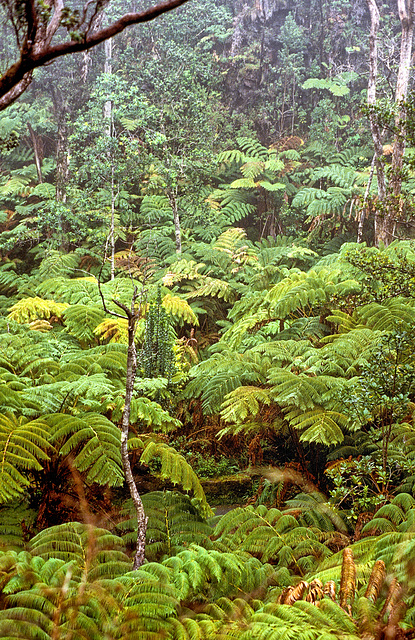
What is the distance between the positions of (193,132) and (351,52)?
540 centimetres

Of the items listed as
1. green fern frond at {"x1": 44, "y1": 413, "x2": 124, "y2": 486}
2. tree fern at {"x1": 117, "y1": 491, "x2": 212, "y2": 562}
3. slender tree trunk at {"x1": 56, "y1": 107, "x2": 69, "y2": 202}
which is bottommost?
tree fern at {"x1": 117, "y1": 491, "x2": 212, "y2": 562}

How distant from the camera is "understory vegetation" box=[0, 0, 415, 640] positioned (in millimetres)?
2172

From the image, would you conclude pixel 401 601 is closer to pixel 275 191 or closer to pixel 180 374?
pixel 180 374

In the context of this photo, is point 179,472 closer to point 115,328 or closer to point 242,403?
point 242,403

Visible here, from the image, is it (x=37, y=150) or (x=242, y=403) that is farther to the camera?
(x=37, y=150)

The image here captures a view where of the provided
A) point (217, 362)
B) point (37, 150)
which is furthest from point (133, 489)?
point (37, 150)

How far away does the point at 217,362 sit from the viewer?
481cm

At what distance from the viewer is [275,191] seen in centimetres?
1077

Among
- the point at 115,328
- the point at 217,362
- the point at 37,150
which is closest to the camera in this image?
the point at 217,362

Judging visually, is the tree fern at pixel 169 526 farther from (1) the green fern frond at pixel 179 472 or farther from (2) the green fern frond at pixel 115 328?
(2) the green fern frond at pixel 115 328

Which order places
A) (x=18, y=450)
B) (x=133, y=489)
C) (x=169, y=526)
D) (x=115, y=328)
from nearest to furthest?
(x=133, y=489)
(x=18, y=450)
(x=169, y=526)
(x=115, y=328)

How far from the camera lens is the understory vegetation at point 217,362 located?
2172 mm

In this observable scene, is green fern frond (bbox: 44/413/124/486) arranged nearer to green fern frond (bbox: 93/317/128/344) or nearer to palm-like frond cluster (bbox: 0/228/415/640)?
palm-like frond cluster (bbox: 0/228/415/640)

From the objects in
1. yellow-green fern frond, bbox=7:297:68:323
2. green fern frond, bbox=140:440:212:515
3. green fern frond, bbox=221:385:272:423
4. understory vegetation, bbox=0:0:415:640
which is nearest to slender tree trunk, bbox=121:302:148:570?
understory vegetation, bbox=0:0:415:640
